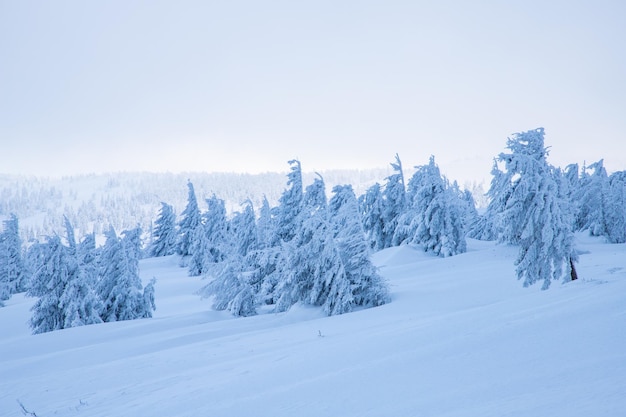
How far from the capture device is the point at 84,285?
22047 mm

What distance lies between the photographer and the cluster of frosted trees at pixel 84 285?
70.9ft

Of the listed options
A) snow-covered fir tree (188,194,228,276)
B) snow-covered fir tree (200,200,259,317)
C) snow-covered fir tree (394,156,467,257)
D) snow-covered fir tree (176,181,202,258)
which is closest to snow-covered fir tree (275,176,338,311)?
snow-covered fir tree (200,200,259,317)

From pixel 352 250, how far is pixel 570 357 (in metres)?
14.1

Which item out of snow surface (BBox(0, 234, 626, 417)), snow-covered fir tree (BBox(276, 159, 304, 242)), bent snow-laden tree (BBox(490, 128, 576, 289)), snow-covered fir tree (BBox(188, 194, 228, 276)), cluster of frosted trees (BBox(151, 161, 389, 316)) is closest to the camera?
snow surface (BBox(0, 234, 626, 417))

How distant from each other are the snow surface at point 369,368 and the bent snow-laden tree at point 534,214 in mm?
1632

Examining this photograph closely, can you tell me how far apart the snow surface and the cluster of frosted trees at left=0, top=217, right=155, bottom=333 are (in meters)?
5.24

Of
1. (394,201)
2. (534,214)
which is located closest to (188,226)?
(394,201)

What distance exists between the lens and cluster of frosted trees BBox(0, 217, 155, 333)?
21.6m

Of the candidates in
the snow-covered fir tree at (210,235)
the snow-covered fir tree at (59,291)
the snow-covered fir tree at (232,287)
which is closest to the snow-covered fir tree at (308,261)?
the snow-covered fir tree at (232,287)

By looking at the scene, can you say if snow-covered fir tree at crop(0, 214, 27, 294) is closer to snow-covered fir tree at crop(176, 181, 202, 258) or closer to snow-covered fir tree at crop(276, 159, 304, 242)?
snow-covered fir tree at crop(176, 181, 202, 258)

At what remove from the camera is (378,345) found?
890 centimetres

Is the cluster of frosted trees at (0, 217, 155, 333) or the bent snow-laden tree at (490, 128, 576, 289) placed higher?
the bent snow-laden tree at (490, 128, 576, 289)

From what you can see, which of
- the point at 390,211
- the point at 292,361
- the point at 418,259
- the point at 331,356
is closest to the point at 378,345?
the point at 331,356

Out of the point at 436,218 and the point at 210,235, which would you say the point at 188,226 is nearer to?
the point at 210,235
